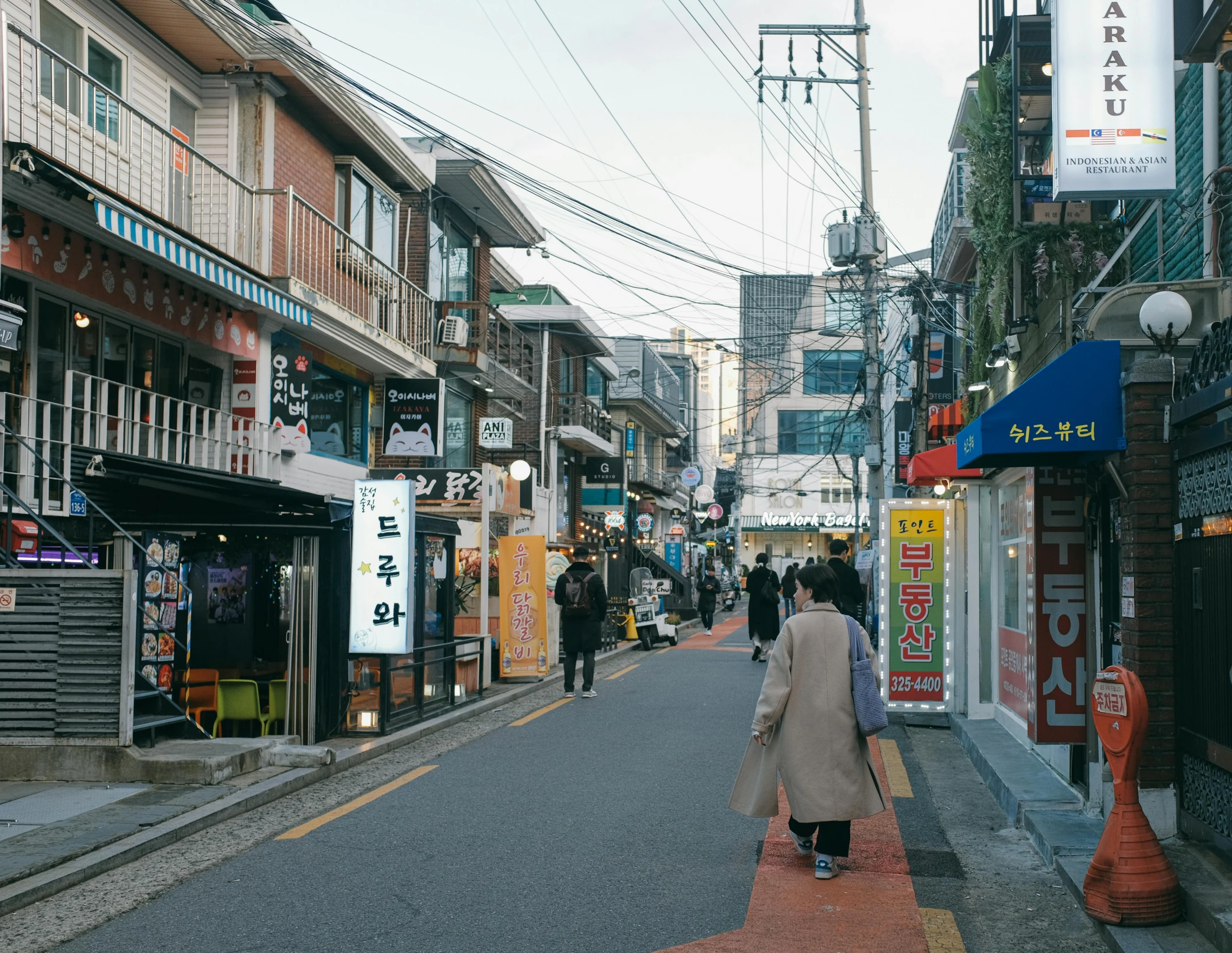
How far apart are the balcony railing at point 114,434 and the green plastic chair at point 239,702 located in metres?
2.12

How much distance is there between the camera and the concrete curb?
6.39 m

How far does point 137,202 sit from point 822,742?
9.78 m

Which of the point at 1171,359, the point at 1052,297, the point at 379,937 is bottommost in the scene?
the point at 379,937

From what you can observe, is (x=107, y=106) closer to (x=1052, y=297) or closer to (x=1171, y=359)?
(x=1052, y=297)

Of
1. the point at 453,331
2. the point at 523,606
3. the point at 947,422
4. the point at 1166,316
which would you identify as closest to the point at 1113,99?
the point at 1166,316

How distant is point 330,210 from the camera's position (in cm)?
1814

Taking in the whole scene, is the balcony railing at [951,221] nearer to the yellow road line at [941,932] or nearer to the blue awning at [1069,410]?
the blue awning at [1069,410]

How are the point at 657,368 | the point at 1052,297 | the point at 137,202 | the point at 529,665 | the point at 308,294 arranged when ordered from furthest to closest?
1. the point at 657,368
2. the point at 529,665
3. the point at 308,294
4. the point at 137,202
5. the point at 1052,297

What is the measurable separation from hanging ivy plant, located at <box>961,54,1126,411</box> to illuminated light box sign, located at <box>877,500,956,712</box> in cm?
→ 212

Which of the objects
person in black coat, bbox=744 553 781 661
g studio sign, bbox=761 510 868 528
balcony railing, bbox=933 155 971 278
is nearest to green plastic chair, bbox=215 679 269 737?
person in black coat, bbox=744 553 781 661

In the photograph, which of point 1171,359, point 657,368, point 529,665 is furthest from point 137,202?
point 657,368

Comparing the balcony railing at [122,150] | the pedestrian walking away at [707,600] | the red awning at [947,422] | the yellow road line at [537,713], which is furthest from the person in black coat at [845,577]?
the pedestrian walking away at [707,600]

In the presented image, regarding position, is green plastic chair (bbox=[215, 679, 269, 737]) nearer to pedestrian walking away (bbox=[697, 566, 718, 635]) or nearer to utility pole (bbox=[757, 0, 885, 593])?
utility pole (bbox=[757, 0, 885, 593])

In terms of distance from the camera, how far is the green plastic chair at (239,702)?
1173cm
